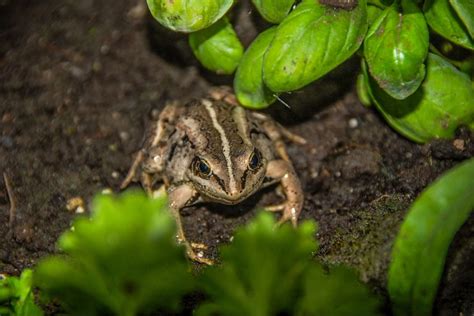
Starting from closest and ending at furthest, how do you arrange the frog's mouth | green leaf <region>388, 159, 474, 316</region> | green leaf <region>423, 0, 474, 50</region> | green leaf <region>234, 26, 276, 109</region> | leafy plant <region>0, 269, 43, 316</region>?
1. green leaf <region>388, 159, 474, 316</region>
2. leafy plant <region>0, 269, 43, 316</region>
3. green leaf <region>423, 0, 474, 50</region>
4. green leaf <region>234, 26, 276, 109</region>
5. the frog's mouth

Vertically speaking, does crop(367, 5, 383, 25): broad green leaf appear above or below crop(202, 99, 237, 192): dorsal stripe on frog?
above

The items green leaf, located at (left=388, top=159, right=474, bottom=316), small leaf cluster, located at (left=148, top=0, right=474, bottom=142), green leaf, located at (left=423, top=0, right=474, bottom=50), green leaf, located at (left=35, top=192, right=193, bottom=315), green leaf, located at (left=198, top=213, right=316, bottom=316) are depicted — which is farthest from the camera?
green leaf, located at (left=423, top=0, right=474, bottom=50)

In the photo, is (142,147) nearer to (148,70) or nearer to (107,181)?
(107,181)

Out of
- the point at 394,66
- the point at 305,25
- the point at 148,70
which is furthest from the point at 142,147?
the point at 394,66

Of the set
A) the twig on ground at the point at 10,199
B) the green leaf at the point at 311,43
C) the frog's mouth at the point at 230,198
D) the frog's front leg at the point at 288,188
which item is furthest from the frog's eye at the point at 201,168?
the twig on ground at the point at 10,199

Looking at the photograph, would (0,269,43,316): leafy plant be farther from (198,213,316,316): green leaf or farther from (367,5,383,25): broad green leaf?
(367,5,383,25): broad green leaf

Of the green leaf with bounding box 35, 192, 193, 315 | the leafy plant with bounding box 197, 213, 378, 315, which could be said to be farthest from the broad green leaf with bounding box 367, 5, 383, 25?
the green leaf with bounding box 35, 192, 193, 315

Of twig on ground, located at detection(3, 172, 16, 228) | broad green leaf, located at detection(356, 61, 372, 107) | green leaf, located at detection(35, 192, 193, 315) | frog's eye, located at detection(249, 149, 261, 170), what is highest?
green leaf, located at detection(35, 192, 193, 315)

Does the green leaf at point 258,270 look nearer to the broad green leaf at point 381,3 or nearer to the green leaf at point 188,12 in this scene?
the green leaf at point 188,12
